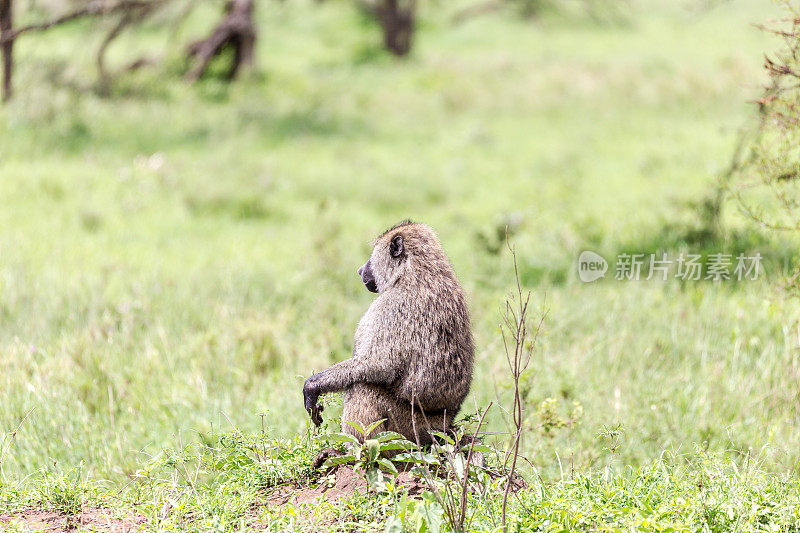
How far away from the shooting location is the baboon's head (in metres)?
3.41

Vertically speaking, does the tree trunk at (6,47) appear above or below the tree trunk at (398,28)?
below

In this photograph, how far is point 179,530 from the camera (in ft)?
9.41

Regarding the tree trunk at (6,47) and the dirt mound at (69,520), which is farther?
the tree trunk at (6,47)

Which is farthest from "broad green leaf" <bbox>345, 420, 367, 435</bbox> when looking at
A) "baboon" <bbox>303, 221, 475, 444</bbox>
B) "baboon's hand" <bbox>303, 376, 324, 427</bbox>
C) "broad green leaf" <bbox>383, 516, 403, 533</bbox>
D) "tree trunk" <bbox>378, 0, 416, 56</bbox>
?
"tree trunk" <bbox>378, 0, 416, 56</bbox>

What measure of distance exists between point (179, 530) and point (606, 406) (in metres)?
2.76

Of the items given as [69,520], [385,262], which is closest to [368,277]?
[385,262]

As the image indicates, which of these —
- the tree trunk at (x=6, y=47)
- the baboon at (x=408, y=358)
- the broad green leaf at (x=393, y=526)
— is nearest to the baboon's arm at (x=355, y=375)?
the baboon at (x=408, y=358)

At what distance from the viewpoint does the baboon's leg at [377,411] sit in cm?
324

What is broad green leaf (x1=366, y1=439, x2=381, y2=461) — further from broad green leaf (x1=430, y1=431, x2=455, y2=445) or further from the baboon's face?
the baboon's face

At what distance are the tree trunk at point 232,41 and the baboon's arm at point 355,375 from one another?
12.8 m

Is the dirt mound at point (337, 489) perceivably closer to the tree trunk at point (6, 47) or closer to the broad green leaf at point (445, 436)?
the broad green leaf at point (445, 436)

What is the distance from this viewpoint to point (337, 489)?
312 cm

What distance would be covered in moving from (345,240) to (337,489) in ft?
17.9

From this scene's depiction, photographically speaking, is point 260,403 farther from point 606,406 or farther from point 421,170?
point 421,170
